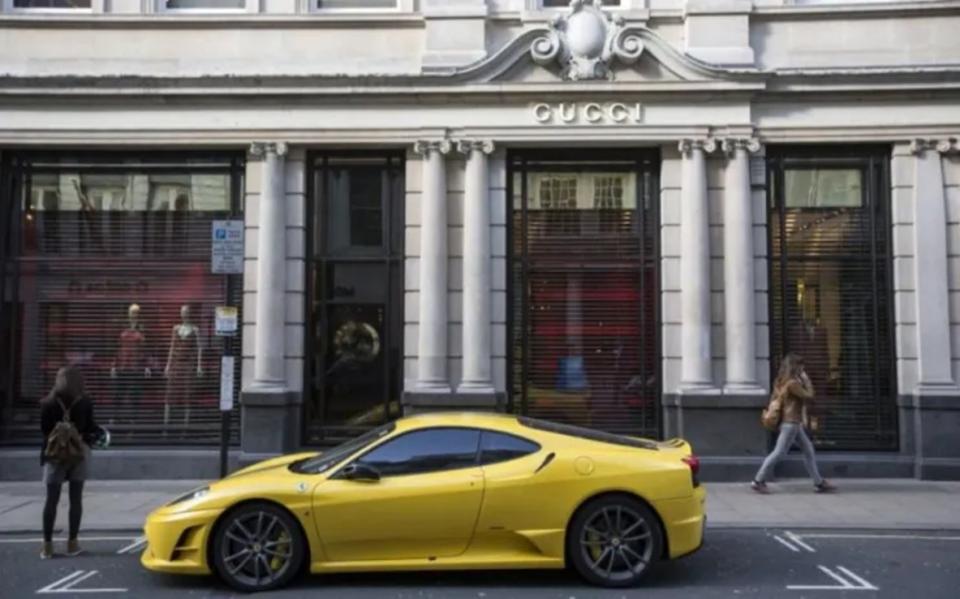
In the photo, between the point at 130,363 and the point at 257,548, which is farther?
the point at 130,363

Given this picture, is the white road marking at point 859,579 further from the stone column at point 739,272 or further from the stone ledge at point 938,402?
the stone ledge at point 938,402

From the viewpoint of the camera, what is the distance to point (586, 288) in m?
13.2

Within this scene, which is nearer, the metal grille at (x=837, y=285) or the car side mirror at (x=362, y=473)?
the car side mirror at (x=362, y=473)

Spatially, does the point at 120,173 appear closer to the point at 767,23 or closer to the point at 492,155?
the point at 492,155

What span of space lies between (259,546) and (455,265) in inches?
262

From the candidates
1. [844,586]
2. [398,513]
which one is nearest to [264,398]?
[398,513]

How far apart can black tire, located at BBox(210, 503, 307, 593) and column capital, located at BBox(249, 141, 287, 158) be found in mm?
7123

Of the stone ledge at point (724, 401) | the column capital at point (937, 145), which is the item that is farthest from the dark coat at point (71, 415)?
the column capital at point (937, 145)

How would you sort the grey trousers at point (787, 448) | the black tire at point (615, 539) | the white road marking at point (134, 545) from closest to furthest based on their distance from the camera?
the black tire at point (615, 539) → the white road marking at point (134, 545) → the grey trousers at point (787, 448)

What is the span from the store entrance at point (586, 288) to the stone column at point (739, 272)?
1038 mm

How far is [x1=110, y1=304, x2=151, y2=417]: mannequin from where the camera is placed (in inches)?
517

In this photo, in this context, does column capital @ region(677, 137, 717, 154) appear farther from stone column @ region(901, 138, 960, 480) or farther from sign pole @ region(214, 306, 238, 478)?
sign pole @ region(214, 306, 238, 478)

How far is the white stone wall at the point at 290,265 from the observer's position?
12.9 meters

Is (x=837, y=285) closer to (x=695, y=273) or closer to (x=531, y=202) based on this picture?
(x=695, y=273)
